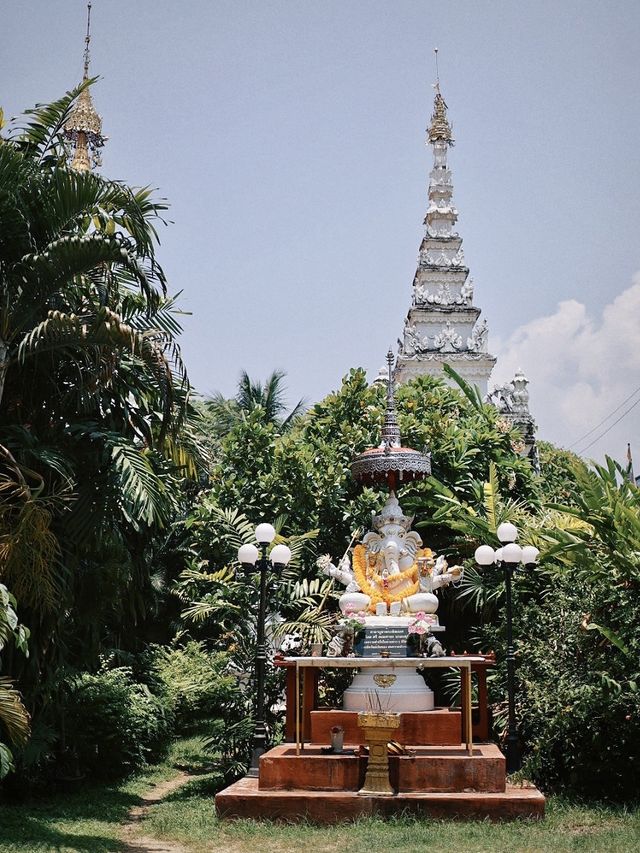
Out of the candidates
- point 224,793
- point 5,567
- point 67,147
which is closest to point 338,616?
point 224,793

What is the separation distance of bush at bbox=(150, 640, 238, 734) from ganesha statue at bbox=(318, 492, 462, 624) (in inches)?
80.3

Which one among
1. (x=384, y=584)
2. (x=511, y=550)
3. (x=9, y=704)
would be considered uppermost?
(x=511, y=550)

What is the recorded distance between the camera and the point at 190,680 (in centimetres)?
1498

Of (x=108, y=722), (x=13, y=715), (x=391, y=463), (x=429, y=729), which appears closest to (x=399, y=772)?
(x=429, y=729)

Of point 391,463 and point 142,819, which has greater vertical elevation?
point 391,463

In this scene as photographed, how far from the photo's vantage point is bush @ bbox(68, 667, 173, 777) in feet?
41.4

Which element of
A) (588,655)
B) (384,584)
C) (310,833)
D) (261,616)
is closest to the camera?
(310,833)

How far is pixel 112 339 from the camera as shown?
9.28 meters

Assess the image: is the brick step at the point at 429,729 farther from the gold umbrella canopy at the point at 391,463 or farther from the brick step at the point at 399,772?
the gold umbrella canopy at the point at 391,463

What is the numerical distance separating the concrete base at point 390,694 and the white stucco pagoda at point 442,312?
20.9 meters

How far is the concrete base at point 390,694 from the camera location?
11.6 meters

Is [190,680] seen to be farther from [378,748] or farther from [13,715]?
[13,715]

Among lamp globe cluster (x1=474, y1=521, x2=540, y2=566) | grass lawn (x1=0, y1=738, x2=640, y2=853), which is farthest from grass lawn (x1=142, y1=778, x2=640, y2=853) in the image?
lamp globe cluster (x1=474, y1=521, x2=540, y2=566)

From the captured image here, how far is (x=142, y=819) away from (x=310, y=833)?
2445 millimetres
